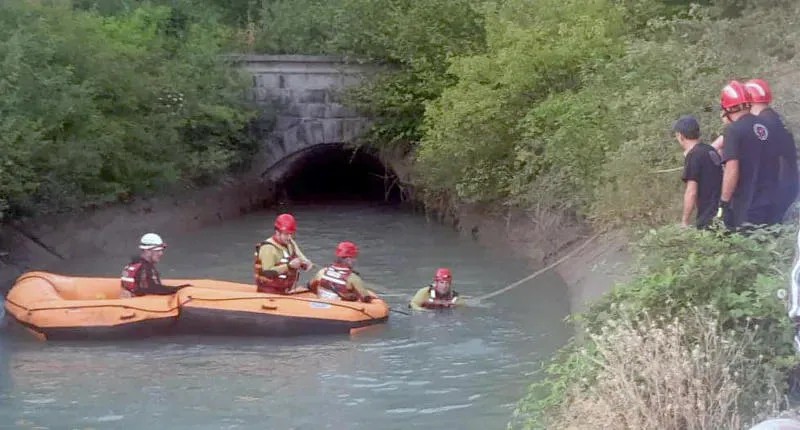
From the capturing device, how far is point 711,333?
612cm

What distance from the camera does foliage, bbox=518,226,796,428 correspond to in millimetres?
6168

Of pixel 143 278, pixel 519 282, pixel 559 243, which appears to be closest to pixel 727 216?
pixel 519 282

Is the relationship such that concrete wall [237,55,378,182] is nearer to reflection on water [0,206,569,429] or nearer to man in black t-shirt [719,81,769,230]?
reflection on water [0,206,569,429]

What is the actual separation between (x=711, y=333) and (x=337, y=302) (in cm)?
707

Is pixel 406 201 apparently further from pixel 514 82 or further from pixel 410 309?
pixel 410 309

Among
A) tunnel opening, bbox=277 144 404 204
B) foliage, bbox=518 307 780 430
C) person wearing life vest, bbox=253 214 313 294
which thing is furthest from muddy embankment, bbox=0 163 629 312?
foliage, bbox=518 307 780 430

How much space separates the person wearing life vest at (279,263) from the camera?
13.1m

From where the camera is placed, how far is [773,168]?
8.49m

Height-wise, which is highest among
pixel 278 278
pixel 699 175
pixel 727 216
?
pixel 699 175

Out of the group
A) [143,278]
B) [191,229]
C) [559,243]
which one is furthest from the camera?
[191,229]

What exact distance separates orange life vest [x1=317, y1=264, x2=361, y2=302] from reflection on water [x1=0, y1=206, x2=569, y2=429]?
1.74 ft

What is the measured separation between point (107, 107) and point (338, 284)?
7.66 metres

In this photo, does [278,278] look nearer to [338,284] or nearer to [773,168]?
[338,284]

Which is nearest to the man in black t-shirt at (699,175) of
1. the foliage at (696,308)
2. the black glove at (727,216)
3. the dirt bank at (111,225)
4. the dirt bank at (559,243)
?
the black glove at (727,216)
